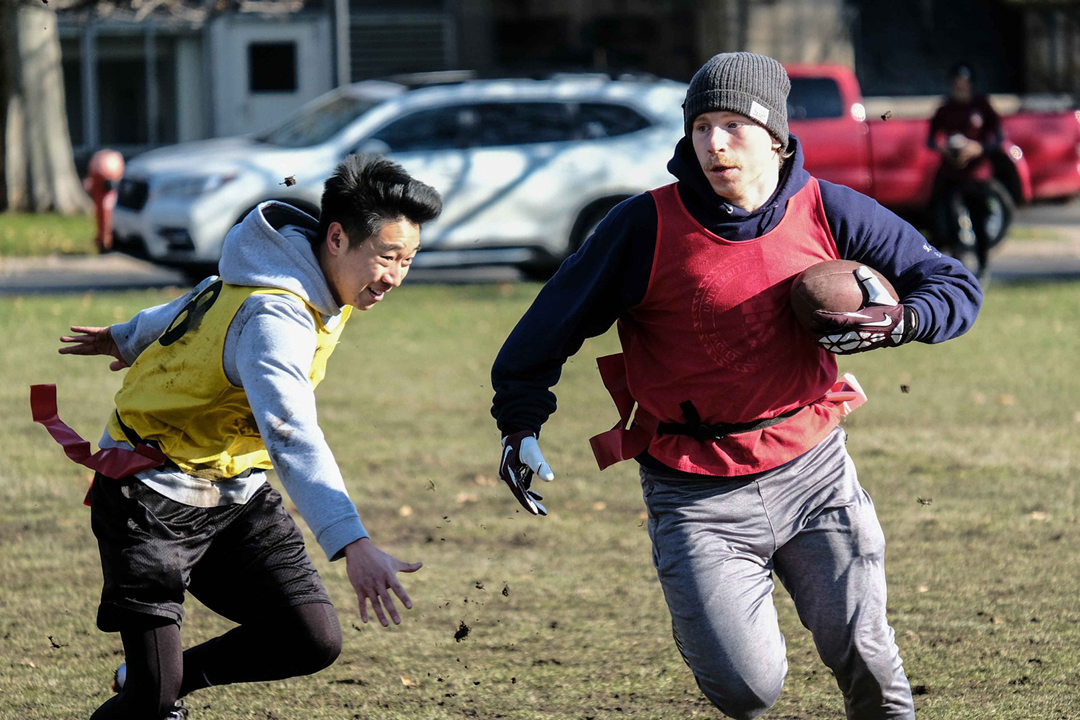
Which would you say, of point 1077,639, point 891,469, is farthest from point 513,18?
point 1077,639

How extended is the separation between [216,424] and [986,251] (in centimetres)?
1150

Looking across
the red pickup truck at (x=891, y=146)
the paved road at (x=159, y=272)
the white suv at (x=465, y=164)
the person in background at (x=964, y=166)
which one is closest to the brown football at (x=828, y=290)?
the person in background at (x=964, y=166)

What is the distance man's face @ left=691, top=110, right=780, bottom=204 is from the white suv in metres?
10.7

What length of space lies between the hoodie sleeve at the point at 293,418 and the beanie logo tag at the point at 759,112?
3.82ft

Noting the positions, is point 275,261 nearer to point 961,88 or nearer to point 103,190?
point 961,88

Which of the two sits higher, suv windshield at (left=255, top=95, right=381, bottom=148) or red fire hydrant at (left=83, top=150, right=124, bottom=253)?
suv windshield at (left=255, top=95, right=381, bottom=148)

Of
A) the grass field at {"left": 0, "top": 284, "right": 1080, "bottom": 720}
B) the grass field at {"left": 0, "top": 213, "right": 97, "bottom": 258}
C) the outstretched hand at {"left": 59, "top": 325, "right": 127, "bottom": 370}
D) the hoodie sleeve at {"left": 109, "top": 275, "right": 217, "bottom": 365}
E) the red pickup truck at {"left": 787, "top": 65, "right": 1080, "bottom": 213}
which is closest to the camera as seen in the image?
the hoodie sleeve at {"left": 109, "top": 275, "right": 217, "bottom": 365}

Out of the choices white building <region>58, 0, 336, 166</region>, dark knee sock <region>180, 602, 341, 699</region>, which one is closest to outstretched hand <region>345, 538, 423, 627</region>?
dark knee sock <region>180, 602, 341, 699</region>

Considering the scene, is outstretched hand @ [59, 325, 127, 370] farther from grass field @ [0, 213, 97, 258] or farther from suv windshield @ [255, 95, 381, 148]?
grass field @ [0, 213, 97, 258]

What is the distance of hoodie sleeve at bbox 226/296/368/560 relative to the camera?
318 cm

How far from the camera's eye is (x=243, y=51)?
2933 centimetres

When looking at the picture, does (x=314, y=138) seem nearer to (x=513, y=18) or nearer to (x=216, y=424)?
(x=216, y=424)

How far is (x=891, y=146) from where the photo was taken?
1692cm

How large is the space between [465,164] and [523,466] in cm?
1120
